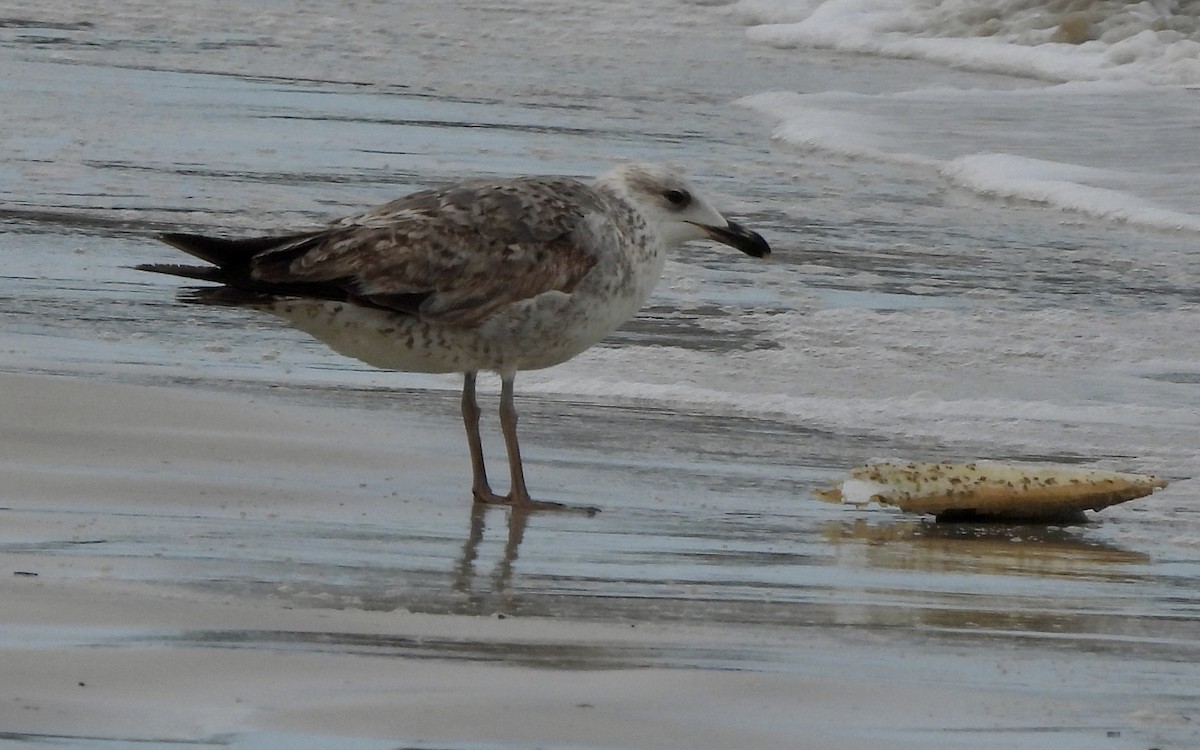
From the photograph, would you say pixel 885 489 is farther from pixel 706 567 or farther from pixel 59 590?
pixel 59 590

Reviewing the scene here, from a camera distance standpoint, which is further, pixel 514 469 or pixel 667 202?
pixel 667 202

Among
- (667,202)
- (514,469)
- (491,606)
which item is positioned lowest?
(514,469)

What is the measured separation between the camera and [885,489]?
5.89m

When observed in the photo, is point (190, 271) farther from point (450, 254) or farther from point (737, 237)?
point (737, 237)

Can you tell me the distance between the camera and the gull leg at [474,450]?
5.95 meters

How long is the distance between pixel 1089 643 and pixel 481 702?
1.40 metres

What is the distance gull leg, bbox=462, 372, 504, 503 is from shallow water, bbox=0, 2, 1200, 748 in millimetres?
191

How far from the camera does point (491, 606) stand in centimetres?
457

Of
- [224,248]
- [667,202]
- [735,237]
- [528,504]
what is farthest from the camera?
[735,237]

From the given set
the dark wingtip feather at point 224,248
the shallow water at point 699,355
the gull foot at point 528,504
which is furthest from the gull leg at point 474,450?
the dark wingtip feather at point 224,248

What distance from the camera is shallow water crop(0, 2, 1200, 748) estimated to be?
4727mm

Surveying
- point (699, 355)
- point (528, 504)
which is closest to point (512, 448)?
point (528, 504)

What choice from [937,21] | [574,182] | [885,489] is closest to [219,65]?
[937,21]

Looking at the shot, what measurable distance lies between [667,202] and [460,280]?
0.82 metres
